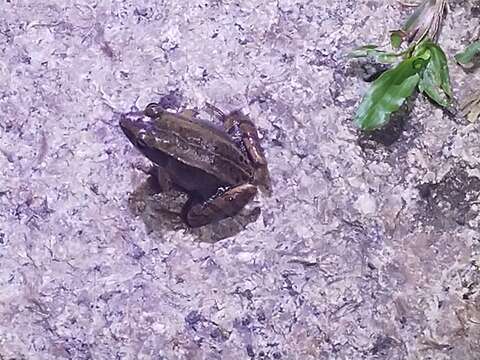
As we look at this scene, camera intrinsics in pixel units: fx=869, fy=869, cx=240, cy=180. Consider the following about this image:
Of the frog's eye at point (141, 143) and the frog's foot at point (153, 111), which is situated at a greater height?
the frog's foot at point (153, 111)

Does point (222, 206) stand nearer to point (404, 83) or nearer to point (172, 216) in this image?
point (172, 216)

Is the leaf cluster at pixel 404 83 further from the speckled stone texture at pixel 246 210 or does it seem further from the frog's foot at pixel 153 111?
the frog's foot at pixel 153 111

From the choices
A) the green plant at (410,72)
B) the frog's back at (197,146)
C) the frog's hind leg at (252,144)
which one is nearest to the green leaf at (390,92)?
the green plant at (410,72)

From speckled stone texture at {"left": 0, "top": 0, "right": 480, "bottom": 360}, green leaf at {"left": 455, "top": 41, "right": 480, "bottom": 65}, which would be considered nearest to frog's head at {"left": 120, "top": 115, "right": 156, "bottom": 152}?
speckled stone texture at {"left": 0, "top": 0, "right": 480, "bottom": 360}

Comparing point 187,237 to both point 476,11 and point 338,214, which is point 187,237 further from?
point 476,11

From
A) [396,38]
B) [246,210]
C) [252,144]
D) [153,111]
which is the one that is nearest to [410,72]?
[396,38]

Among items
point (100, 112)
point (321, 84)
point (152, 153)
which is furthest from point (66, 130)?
point (321, 84)
